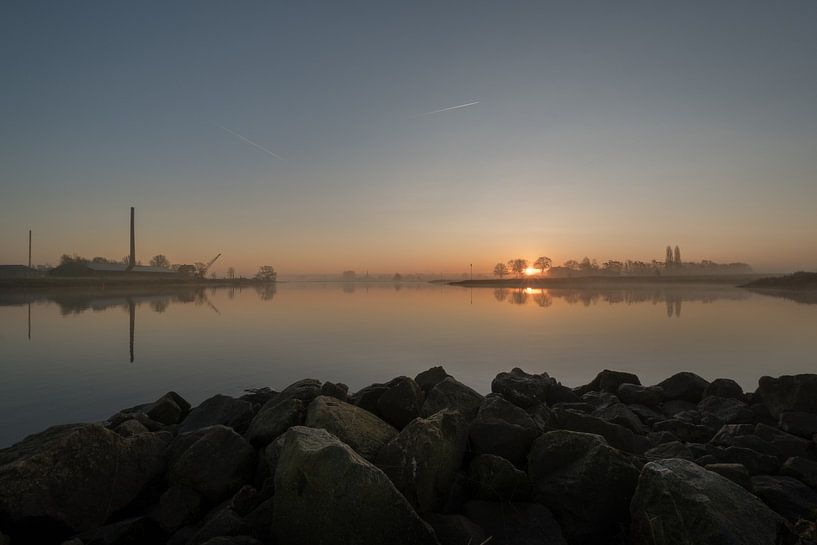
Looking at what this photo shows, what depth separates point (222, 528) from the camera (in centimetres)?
498

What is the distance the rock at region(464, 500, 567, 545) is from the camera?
16.7 ft

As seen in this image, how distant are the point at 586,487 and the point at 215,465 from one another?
523 centimetres

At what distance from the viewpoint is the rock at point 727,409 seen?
945cm

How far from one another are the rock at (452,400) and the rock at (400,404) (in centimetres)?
22

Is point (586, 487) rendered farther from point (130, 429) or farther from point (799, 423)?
point (130, 429)

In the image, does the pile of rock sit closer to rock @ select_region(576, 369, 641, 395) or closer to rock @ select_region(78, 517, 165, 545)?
rock @ select_region(78, 517, 165, 545)

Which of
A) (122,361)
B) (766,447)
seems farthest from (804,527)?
(122,361)

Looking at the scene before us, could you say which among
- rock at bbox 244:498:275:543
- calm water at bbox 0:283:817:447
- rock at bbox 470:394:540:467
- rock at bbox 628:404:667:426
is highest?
rock at bbox 470:394:540:467

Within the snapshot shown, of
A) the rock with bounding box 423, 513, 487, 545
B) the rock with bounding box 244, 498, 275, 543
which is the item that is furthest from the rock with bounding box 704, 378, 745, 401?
the rock with bounding box 244, 498, 275, 543

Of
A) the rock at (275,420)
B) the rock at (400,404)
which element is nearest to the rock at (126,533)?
the rock at (275,420)

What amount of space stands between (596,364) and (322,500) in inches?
647

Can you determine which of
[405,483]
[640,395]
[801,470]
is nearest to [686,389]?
[640,395]

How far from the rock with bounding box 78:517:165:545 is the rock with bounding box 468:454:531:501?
14.2 ft

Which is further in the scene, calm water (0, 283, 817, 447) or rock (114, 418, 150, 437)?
calm water (0, 283, 817, 447)
